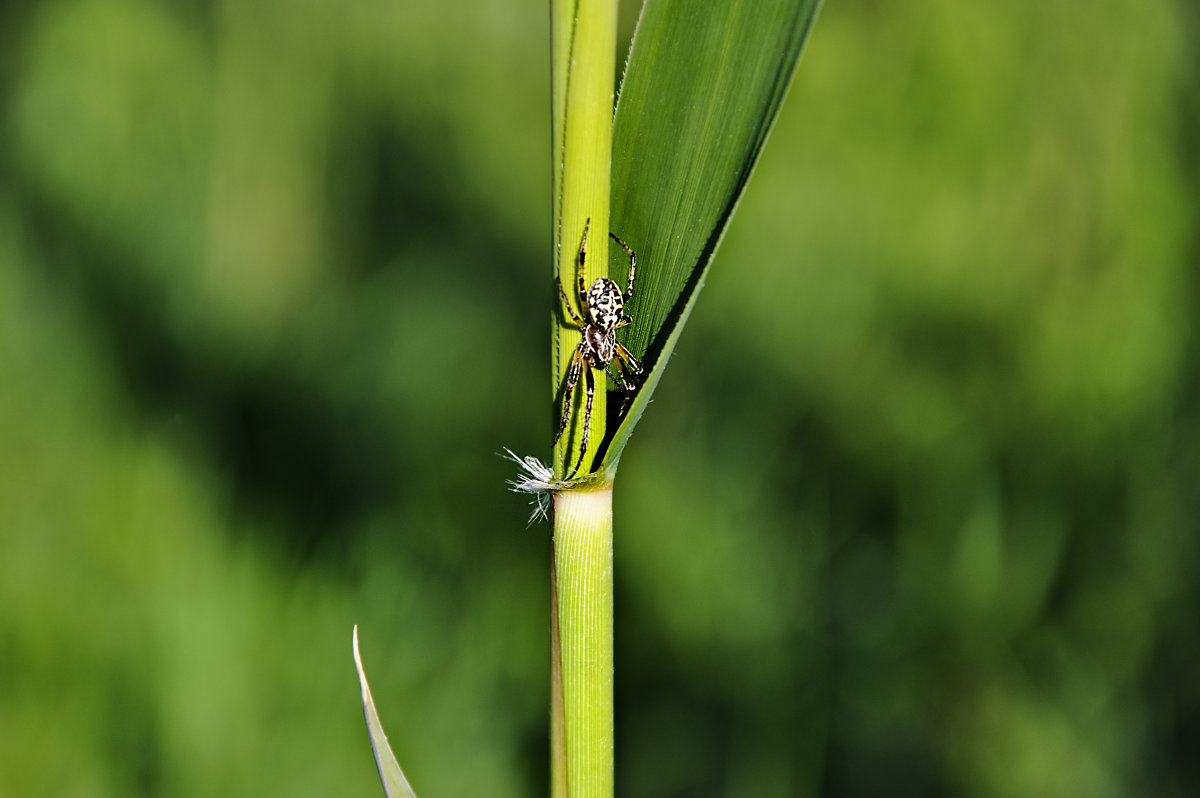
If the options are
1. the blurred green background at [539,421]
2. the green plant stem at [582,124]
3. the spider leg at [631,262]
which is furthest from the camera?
the blurred green background at [539,421]

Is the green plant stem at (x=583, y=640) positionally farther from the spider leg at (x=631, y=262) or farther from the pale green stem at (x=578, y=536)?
the spider leg at (x=631, y=262)

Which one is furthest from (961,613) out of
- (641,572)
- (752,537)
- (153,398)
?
(153,398)

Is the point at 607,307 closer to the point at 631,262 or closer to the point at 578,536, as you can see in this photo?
the point at 631,262

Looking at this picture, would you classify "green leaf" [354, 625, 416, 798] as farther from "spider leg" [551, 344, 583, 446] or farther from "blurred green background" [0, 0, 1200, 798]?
"blurred green background" [0, 0, 1200, 798]

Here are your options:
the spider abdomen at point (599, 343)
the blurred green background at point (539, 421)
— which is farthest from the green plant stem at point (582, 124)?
the blurred green background at point (539, 421)

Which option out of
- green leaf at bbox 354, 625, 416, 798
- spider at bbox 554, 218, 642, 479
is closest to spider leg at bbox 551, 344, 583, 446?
spider at bbox 554, 218, 642, 479
